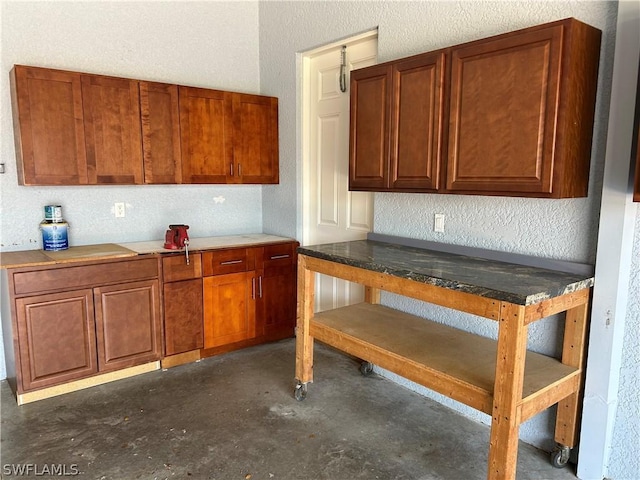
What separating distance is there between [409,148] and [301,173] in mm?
1545

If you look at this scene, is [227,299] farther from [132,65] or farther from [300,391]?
[132,65]

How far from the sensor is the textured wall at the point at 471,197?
2055 mm

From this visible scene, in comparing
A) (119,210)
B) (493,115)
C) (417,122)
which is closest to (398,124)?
(417,122)

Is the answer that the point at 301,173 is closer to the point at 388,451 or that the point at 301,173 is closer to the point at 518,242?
the point at 518,242

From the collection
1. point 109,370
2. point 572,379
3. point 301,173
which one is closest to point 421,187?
point 572,379

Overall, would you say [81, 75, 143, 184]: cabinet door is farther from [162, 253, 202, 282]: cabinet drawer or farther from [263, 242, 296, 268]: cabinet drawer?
[263, 242, 296, 268]: cabinet drawer

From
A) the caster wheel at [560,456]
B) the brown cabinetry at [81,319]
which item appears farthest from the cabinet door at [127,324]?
the caster wheel at [560,456]

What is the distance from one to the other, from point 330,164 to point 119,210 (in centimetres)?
167

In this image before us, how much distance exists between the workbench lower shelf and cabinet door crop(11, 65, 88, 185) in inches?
73.9

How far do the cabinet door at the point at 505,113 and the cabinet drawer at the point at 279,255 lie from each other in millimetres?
1774

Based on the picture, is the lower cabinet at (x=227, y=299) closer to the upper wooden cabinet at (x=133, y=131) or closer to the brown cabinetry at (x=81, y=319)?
the brown cabinetry at (x=81, y=319)

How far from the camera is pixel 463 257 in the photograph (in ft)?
8.15

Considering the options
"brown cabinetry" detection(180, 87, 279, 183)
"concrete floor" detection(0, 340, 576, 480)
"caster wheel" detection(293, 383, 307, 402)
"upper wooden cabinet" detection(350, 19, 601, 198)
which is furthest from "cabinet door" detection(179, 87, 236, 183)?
"caster wheel" detection(293, 383, 307, 402)

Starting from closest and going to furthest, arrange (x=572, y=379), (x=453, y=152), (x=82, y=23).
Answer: (x=572, y=379) → (x=453, y=152) → (x=82, y=23)
